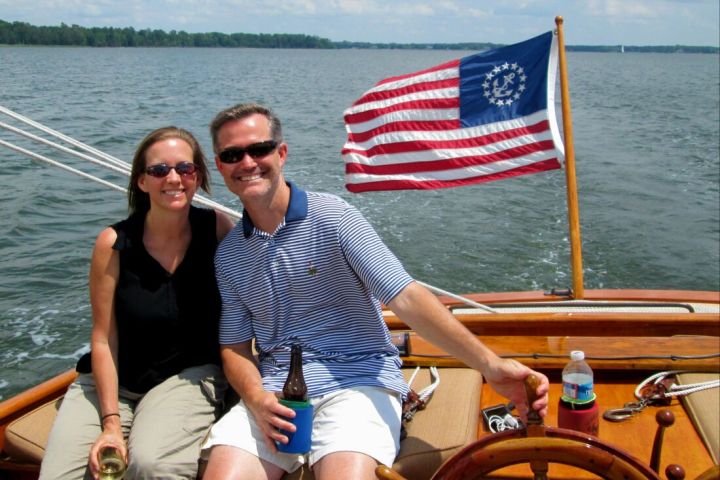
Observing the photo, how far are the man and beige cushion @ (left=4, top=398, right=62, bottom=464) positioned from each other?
631 millimetres

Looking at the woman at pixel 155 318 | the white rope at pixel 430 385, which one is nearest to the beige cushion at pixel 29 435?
the woman at pixel 155 318

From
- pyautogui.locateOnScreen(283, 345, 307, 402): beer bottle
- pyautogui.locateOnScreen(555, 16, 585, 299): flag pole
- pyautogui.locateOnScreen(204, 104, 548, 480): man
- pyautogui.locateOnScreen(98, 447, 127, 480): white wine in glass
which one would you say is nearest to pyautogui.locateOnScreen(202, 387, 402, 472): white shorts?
pyautogui.locateOnScreen(204, 104, 548, 480): man

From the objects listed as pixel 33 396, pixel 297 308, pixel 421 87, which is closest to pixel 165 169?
pixel 297 308

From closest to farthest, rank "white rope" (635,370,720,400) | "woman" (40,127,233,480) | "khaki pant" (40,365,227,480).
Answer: "khaki pant" (40,365,227,480), "woman" (40,127,233,480), "white rope" (635,370,720,400)

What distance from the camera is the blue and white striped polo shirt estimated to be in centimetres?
216

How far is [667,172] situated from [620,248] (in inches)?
215

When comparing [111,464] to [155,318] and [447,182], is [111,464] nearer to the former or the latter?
[155,318]

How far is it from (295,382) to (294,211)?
469 mm

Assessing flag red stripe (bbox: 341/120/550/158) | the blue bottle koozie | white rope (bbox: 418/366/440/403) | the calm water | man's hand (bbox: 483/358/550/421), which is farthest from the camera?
the calm water

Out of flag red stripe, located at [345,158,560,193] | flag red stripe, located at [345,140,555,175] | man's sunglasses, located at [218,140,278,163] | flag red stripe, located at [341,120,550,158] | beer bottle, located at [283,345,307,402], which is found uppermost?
man's sunglasses, located at [218,140,278,163]

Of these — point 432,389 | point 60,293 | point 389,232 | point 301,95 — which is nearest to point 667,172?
point 389,232

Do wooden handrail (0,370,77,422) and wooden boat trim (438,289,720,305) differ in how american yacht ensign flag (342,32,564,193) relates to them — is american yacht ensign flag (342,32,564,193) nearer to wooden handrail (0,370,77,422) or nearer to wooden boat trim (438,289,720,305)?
wooden boat trim (438,289,720,305)

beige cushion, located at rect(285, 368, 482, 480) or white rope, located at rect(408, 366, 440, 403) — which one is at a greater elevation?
white rope, located at rect(408, 366, 440, 403)

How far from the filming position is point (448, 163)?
4.04m
